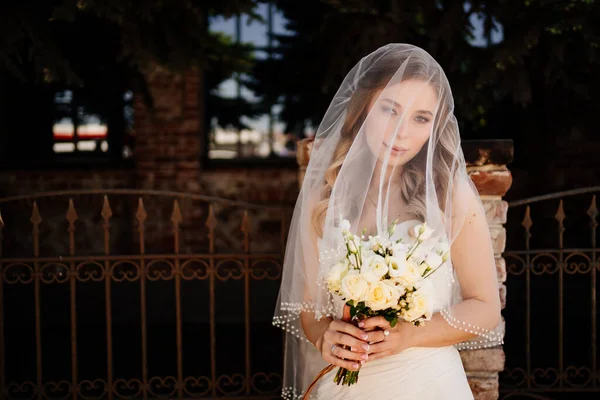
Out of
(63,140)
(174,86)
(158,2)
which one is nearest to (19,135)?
(63,140)

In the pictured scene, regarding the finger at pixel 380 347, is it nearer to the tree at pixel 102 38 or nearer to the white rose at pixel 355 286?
the white rose at pixel 355 286

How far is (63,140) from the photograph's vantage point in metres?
8.41

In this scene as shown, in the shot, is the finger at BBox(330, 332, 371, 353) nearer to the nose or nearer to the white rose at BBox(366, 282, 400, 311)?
the white rose at BBox(366, 282, 400, 311)

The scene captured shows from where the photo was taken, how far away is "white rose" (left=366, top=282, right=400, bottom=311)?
64.1 inches

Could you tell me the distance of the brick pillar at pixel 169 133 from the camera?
7430 millimetres

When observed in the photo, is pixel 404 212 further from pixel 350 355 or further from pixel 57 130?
pixel 57 130

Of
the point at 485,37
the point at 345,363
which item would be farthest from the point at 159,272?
the point at 485,37

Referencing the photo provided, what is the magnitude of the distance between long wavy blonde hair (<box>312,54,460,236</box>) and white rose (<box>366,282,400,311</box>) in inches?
18.5

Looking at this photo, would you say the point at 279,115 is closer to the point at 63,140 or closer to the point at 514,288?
the point at 63,140

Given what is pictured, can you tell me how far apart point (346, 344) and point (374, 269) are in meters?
0.28

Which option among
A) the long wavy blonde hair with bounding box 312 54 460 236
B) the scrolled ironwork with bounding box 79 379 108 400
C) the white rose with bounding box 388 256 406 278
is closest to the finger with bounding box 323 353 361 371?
the white rose with bounding box 388 256 406 278

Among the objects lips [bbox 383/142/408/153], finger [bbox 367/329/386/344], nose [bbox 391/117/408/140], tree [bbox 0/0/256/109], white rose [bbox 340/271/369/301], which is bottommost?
finger [bbox 367/329/386/344]

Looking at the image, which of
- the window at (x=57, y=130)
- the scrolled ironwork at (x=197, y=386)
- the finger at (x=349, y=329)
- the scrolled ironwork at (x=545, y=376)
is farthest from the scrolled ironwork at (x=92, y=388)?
the window at (x=57, y=130)

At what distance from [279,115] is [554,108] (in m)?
3.68
